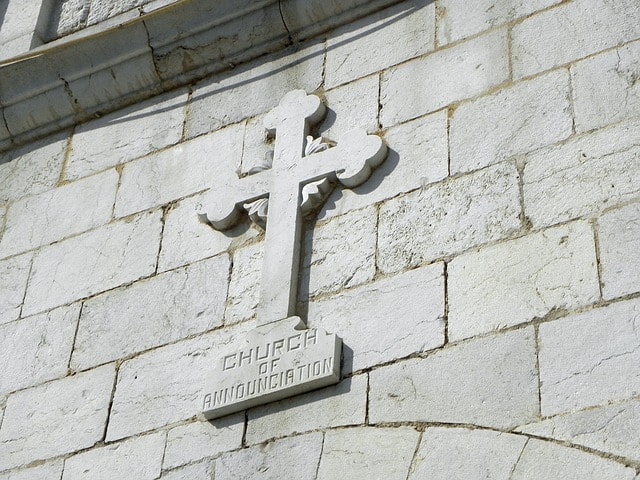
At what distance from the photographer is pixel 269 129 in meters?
5.07

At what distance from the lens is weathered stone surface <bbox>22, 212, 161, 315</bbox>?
5.01 metres

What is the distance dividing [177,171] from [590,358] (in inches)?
78.6

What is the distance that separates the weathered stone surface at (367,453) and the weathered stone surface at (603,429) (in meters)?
0.37

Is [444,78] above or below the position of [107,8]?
below

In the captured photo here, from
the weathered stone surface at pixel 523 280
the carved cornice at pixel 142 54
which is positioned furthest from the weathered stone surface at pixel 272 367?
the carved cornice at pixel 142 54

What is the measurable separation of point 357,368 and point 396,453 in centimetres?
36

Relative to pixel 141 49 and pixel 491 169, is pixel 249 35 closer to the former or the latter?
pixel 141 49

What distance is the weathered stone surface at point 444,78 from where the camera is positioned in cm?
471

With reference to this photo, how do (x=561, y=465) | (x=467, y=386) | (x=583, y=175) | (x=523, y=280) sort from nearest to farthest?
1. (x=561, y=465)
2. (x=467, y=386)
3. (x=523, y=280)
4. (x=583, y=175)

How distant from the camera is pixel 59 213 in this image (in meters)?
5.43

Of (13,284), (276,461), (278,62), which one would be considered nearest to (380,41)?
(278,62)

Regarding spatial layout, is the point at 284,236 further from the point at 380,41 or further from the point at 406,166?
the point at 380,41

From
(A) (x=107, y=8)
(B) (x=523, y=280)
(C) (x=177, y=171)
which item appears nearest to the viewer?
(B) (x=523, y=280)

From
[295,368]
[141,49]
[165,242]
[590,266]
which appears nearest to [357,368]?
[295,368]
